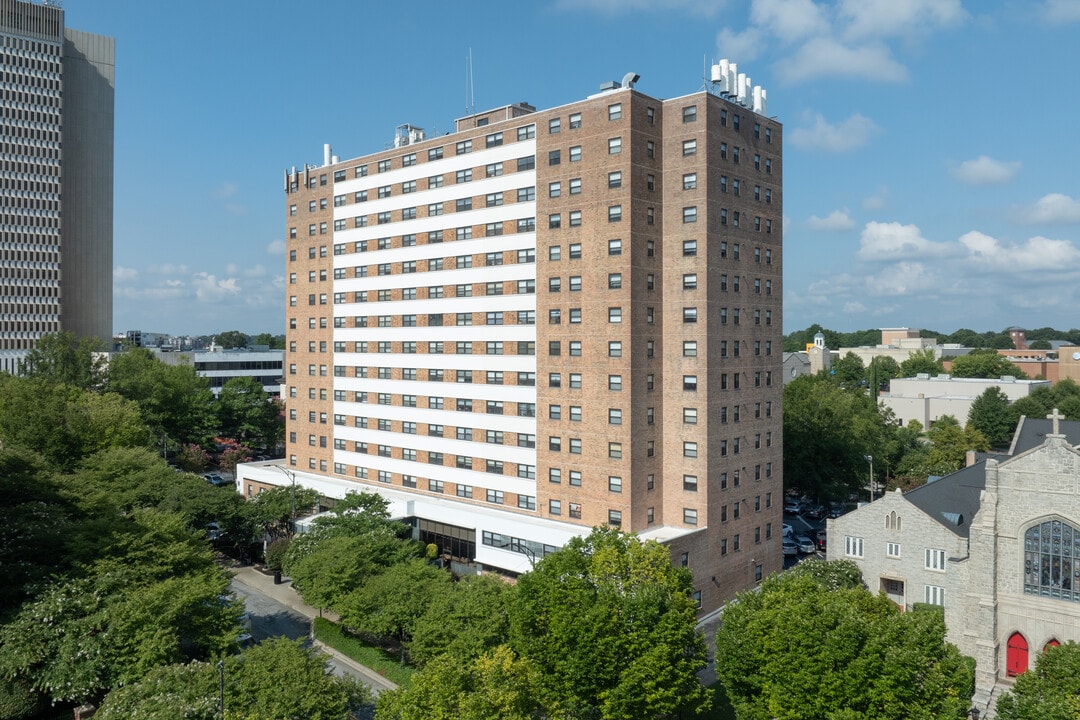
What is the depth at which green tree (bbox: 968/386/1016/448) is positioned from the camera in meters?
110

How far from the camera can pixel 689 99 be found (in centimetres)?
5538

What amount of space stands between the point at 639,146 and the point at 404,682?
40.6 m

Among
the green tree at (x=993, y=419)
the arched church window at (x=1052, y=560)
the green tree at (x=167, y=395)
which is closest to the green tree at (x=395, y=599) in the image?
the arched church window at (x=1052, y=560)

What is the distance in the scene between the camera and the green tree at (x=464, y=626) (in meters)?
39.5

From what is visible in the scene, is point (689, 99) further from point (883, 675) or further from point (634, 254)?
point (883, 675)

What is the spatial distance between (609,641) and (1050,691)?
18163 mm

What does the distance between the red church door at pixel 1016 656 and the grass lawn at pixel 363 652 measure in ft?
122

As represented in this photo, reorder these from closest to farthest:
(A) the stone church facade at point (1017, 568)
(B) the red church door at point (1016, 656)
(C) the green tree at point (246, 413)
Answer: (A) the stone church facade at point (1017, 568), (B) the red church door at point (1016, 656), (C) the green tree at point (246, 413)

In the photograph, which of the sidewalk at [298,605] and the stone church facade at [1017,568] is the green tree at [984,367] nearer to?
the stone church facade at [1017,568]

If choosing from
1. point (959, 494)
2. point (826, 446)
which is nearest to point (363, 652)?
point (959, 494)

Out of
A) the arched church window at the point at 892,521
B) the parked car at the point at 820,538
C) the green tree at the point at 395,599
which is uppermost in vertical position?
the arched church window at the point at 892,521

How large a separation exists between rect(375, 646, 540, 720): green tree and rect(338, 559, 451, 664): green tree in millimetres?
11591

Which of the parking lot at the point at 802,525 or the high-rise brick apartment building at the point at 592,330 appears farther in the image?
the parking lot at the point at 802,525

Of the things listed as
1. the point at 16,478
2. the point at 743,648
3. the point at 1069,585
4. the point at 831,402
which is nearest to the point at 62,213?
the point at 16,478
